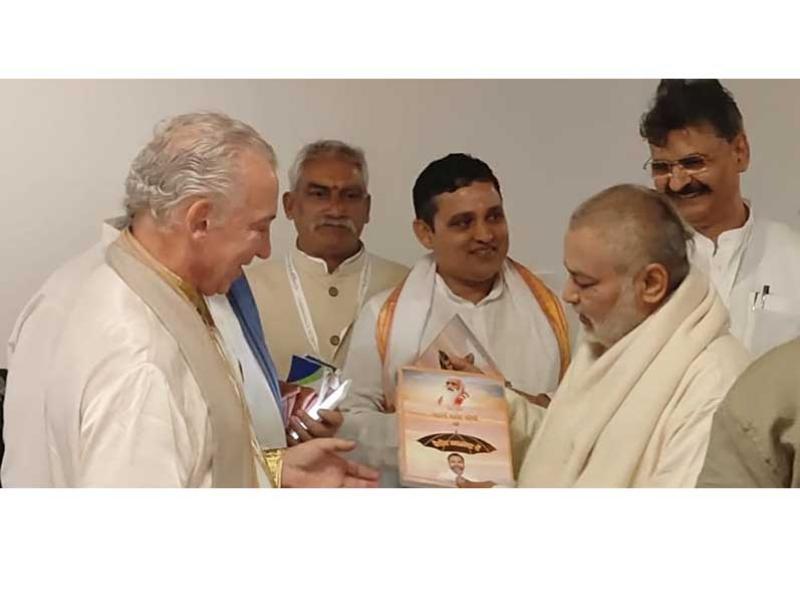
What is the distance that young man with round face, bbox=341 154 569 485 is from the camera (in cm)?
253

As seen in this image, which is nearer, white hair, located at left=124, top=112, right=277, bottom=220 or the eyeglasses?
white hair, located at left=124, top=112, right=277, bottom=220

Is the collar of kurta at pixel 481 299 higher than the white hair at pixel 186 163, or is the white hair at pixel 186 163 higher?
the white hair at pixel 186 163

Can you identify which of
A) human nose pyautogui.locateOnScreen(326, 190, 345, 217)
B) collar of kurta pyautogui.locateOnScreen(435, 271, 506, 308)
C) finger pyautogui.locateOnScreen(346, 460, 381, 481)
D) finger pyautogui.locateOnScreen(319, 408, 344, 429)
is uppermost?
human nose pyautogui.locateOnScreen(326, 190, 345, 217)

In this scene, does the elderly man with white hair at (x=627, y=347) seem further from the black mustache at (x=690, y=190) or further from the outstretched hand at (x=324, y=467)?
the outstretched hand at (x=324, y=467)

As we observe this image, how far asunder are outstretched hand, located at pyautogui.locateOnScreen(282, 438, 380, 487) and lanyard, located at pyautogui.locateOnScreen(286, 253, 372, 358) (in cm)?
18

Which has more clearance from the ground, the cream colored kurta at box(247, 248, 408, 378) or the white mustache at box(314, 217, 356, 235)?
the white mustache at box(314, 217, 356, 235)

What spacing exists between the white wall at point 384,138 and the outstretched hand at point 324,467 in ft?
1.30

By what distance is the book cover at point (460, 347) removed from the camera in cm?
255

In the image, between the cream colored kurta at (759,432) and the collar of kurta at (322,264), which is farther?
the collar of kurta at (322,264)

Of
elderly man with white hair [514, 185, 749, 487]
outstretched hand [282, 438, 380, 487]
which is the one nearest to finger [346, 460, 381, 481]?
outstretched hand [282, 438, 380, 487]

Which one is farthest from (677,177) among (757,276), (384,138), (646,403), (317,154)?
(317,154)

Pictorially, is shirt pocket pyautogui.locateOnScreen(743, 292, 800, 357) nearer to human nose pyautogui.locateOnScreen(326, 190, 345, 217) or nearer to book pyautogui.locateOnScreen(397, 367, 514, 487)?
book pyautogui.locateOnScreen(397, 367, 514, 487)

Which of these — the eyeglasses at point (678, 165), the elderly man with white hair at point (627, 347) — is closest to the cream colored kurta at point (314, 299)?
the elderly man with white hair at point (627, 347)
